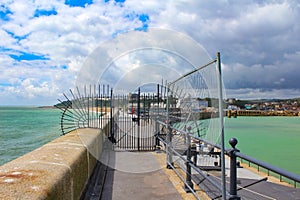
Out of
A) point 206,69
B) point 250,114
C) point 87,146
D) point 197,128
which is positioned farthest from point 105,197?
point 250,114

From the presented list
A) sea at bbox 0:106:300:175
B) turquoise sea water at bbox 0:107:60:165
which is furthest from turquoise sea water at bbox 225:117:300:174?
turquoise sea water at bbox 0:107:60:165

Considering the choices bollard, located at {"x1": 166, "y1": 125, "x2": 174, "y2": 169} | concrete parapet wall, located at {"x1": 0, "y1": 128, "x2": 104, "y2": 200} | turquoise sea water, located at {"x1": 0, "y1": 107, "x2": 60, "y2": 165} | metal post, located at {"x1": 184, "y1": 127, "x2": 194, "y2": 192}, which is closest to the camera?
concrete parapet wall, located at {"x1": 0, "y1": 128, "x2": 104, "y2": 200}

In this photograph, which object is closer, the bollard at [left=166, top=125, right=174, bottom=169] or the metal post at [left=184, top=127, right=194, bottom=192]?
the metal post at [left=184, top=127, right=194, bottom=192]

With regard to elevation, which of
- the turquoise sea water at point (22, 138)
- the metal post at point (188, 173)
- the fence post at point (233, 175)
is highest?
the fence post at point (233, 175)

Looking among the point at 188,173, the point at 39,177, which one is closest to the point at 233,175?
the point at 39,177

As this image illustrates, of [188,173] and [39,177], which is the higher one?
[39,177]

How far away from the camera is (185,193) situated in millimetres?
4613

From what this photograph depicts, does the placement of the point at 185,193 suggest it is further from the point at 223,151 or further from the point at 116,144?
the point at 116,144

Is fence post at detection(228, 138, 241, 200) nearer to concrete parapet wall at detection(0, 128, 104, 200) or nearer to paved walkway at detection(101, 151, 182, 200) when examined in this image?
concrete parapet wall at detection(0, 128, 104, 200)

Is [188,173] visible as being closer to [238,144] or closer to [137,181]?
[137,181]

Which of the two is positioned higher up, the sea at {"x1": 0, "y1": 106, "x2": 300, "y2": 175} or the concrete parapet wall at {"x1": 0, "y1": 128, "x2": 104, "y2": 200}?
the concrete parapet wall at {"x1": 0, "y1": 128, "x2": 104, "y2": 200}

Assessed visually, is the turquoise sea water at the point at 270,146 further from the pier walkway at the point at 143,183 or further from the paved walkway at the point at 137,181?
the paved walkway at the point at 137,181

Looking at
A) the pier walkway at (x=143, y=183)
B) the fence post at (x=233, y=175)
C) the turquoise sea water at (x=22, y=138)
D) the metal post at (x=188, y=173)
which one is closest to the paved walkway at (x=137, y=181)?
the pier walkway at (x=143, y=183)

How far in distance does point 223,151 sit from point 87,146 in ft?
8.91
